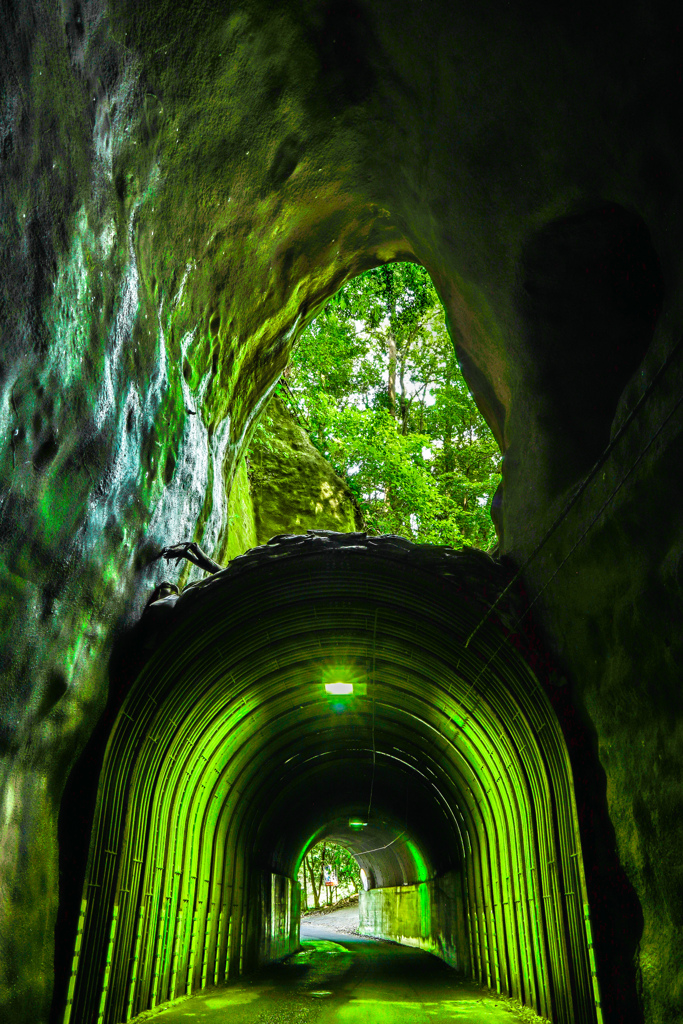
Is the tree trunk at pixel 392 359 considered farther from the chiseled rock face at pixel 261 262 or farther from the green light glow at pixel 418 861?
the chiseled rock face at pixel 261 262

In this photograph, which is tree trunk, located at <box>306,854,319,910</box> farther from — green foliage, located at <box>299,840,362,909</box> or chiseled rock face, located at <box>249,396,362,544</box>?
chiseled rock face, located at <box>249,396,362,544</box>

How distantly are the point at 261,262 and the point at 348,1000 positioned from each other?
887 cm

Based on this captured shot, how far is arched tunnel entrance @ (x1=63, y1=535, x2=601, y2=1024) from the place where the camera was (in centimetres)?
601

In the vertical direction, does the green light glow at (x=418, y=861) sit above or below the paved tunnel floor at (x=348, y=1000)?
above

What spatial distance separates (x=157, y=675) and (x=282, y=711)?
342cm

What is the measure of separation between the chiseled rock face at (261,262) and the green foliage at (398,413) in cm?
908

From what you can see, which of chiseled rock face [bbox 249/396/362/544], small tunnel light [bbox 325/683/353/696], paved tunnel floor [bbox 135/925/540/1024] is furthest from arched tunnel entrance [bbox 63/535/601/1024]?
chiseled rock face [bbox 249/396/362/544]

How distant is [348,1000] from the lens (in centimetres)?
878

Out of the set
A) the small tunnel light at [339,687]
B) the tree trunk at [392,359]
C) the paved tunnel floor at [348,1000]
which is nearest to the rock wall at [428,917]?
the paved tunnel floor at [348,1000]

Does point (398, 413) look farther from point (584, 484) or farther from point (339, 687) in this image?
point (584, 484)

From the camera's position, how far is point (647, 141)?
442 cm

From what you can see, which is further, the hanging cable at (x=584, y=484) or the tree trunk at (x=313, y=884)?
the tree trunk at (x=313, y=884)

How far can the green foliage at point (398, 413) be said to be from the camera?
22.4 meters

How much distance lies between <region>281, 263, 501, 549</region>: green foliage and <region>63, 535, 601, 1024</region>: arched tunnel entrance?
10.2 meters
